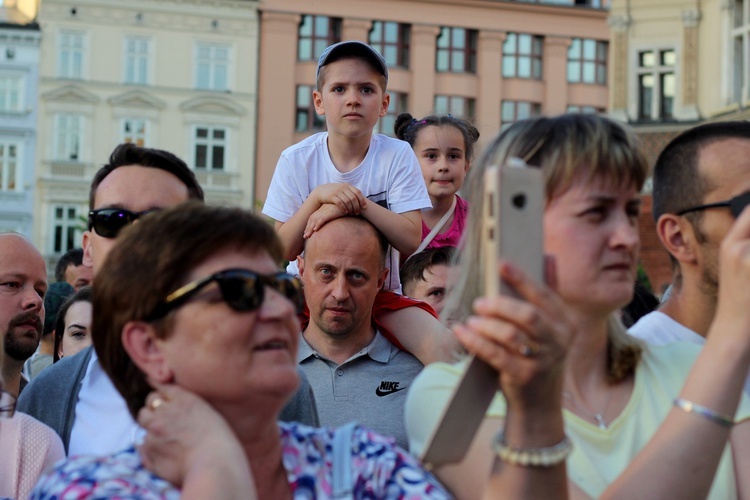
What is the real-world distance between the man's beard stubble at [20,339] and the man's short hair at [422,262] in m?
2.07

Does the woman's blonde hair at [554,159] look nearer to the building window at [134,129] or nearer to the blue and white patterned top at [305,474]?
the blue and white patterned top at [305,474]

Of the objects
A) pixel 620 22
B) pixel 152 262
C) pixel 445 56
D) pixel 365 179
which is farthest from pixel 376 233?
pixel 445 56

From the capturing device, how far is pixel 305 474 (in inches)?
106

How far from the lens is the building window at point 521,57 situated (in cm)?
4794

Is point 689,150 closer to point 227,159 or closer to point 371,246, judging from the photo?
point 371,246

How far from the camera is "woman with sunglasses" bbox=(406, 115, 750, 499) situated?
2359 mm

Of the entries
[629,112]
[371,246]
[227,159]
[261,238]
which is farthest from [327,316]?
[227,159]

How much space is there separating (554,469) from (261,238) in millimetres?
1043

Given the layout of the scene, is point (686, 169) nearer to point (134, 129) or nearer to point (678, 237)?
point (678, 237)

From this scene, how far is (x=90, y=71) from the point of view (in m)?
44.1

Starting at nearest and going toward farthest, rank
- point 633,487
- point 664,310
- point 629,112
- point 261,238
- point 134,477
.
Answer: point 633,487 → point 134,477 → point 261,238 → point 664,310 → point 629,112

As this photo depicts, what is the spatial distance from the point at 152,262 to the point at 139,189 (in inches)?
52.3

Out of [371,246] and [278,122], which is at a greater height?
[278,122]

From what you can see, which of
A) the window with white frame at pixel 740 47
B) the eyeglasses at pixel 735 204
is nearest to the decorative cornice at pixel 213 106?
the window with white frame at pixel 740 47
